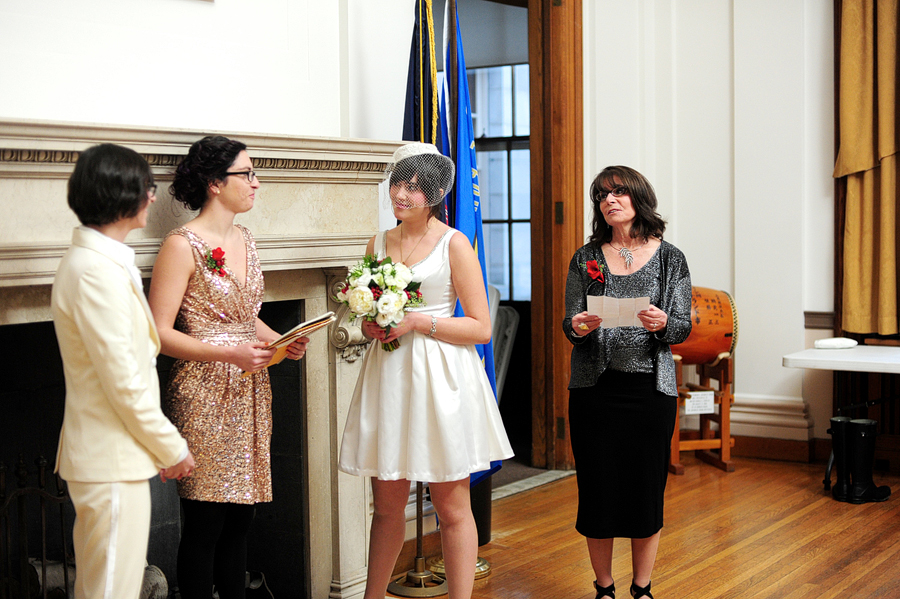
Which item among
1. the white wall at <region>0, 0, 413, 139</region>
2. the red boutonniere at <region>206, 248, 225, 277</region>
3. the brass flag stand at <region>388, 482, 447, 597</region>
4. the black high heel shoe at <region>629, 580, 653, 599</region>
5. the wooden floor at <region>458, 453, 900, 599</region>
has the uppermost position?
the white wall at <region>0, 0, 413, 139</region>

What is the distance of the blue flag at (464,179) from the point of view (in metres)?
3.68

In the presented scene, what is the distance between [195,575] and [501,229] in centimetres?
455

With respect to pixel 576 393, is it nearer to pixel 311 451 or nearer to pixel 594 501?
pixel 594 501

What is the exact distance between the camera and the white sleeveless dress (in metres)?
2.75

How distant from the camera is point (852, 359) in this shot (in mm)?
4812

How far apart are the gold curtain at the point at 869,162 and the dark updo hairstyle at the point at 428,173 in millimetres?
3478

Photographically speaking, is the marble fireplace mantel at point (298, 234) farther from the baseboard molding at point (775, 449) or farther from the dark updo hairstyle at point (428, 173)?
the baseboard molding at point (775, 449)

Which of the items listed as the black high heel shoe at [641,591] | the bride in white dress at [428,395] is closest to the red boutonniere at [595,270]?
the bride in white dress at [428,395]

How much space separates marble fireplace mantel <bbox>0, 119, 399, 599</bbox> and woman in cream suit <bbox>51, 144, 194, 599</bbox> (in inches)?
16.1

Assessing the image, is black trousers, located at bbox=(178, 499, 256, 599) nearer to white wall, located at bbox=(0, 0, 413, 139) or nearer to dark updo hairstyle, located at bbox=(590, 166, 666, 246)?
white wall, located at bbox=(0, 0, 413, 139)

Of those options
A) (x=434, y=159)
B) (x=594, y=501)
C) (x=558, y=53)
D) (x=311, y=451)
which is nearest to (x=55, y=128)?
(x=434, y=159)

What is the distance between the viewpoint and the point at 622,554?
3.94 meters

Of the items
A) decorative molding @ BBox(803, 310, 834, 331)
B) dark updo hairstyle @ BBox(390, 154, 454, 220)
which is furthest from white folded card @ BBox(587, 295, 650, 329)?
decorative molding @ BBox(803, 310, 834, 331)

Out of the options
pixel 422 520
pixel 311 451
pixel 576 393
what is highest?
pixel 576 393
